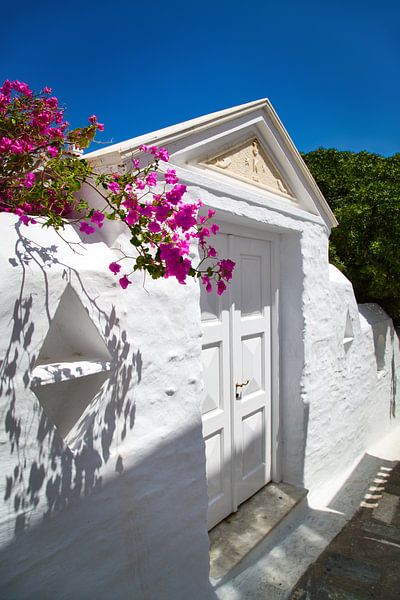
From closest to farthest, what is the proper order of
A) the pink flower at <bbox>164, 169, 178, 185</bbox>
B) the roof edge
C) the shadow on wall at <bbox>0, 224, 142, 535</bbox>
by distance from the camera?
the shadow on wall at <bbox>0, 224, 142, 535</bbox>
the pink flower at <bbox>164, 169, 178, 185</bbox>
the roof edge

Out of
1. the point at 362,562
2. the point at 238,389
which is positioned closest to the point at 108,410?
the point at 238,389

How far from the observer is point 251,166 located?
3.18 m

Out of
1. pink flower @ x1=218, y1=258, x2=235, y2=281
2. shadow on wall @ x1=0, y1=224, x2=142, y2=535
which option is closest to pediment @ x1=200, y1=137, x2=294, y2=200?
pink flower @ x1=218, y1=258, x2=235, y2=281

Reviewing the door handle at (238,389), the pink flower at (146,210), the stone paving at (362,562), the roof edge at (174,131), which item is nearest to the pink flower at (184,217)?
the pink flower at (146,210)

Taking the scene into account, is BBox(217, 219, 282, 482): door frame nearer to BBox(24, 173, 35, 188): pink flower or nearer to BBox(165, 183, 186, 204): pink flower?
BBox(165, 183, 186, 204): pink flower

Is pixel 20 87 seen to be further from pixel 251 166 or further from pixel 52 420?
pixel 251 166

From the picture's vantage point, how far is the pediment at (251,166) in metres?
2.87

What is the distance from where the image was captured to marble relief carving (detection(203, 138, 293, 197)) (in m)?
2.88

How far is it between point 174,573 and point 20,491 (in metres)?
1.13

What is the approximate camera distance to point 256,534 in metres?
2.93

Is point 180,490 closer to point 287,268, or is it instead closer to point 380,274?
point 287,268

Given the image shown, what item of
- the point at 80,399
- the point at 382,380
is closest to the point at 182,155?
the point at 80,399

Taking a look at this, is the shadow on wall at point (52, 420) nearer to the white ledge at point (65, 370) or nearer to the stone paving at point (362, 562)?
the white ledge at point (65, 370)

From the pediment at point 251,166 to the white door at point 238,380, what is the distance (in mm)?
481
